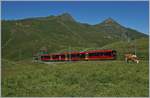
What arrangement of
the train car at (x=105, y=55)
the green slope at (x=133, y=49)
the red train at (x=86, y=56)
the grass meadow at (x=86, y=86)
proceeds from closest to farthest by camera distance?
the grass meadow at (x=86, y=86) < the train car at (x=105, y=55) < the red train at (x=86, y=56) < the green slope at (x=133, y=49)

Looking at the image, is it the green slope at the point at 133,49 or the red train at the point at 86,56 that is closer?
the red train at the point at 86,56

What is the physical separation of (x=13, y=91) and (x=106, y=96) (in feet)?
24.0

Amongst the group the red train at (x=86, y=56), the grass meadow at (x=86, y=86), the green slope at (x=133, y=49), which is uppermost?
the green slope at (x=133, y=49)

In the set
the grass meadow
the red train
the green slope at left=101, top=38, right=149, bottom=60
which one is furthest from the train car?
the grass meadow

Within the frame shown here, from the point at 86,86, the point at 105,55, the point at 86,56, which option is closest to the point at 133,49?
the point at 86,56

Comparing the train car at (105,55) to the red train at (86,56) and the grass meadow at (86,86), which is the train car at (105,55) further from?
the grass meadow at (86,86)

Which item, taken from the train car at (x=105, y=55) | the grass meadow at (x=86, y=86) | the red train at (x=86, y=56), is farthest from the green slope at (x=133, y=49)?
the grass meadow at (x=86, y=86)

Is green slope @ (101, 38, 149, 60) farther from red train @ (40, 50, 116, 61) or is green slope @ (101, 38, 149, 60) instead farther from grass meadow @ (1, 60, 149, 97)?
grass meadow @ (1, 60, 149, 97)

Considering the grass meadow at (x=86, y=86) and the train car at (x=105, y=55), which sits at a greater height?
the train car at (x=105, y=55)

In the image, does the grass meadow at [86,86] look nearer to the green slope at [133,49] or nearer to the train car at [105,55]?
the train car at [105,55]

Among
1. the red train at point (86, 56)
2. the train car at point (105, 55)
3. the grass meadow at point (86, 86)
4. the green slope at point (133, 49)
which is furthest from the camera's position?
the green slope at point (133, 49)

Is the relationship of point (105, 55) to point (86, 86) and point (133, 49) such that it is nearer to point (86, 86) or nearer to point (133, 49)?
point (86, 86)

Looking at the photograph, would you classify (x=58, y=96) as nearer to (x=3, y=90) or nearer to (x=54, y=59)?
(x=3, y=90)

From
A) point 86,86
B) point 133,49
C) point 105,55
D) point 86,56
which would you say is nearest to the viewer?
point 86,86
